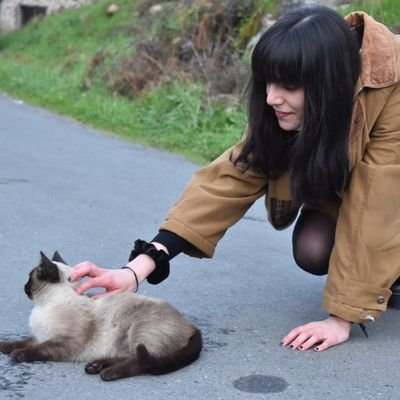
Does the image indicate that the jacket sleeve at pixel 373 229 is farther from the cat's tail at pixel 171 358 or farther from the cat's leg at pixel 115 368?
the cat's leg at pixel 115 368

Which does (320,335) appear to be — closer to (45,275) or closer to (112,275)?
(112,275)

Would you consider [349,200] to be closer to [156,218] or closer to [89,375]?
[89,375]

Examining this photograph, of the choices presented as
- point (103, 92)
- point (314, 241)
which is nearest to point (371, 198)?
point (314, 241)

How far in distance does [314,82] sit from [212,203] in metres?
0.68

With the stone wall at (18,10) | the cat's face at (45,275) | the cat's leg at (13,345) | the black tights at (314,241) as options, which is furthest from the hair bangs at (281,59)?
the stone wall at (18,10)

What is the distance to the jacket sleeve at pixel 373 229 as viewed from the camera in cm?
305

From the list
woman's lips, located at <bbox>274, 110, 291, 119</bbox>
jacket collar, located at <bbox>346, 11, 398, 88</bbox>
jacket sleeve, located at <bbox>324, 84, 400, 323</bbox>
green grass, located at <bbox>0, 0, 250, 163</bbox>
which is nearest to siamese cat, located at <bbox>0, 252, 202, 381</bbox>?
jacket sleeve, located at <bbox>324, 84, 400, 323</bbox>

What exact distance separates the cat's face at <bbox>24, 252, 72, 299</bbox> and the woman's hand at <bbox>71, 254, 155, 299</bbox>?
0.18 ft

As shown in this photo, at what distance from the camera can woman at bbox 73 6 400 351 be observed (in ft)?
9.36

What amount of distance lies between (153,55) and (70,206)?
20.7 feet

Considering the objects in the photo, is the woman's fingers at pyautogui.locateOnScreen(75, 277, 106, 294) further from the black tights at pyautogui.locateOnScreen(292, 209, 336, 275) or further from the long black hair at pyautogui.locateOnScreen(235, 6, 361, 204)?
the black tights at pyautogui.locateOnScreen(292, 209, 336, 275)

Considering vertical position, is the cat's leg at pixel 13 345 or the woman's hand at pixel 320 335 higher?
the woman's hand at pixel 320 335

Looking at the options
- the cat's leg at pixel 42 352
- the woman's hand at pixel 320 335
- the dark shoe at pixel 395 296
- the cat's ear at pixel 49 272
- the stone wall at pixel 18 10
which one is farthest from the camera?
the stone wall at pixel 18 10

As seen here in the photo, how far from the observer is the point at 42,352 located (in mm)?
2887
